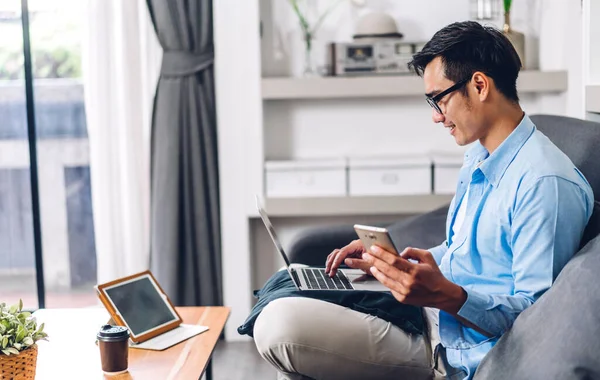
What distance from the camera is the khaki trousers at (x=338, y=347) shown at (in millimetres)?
1748

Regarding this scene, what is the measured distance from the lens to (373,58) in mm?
3354

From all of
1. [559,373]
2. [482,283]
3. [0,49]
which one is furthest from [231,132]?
[559,373]

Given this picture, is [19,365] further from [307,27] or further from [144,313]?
[307,27]

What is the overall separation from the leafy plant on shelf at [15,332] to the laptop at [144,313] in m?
0.34

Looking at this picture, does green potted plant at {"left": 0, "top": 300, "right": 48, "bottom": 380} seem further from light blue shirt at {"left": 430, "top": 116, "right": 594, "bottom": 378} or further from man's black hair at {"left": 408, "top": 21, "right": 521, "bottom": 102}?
man's black hair at {"left": 408, "top": 21, "right": 521, "bottom": 102}

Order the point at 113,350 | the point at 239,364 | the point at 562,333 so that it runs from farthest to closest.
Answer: the point at 239,364 → the point at 113,350 → the point at 562,333

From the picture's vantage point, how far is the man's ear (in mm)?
1721

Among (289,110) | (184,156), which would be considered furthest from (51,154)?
(289,110)

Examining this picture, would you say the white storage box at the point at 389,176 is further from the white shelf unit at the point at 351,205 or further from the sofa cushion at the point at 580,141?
the sofa cushion at the point at 580,141

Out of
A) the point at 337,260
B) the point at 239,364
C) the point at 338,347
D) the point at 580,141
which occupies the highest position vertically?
the point at 580,141

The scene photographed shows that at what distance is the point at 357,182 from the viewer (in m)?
3.37

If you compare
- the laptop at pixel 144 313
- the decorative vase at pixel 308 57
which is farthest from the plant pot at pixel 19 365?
the decorative vase at pixel 308 57

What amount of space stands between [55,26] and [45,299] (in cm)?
132

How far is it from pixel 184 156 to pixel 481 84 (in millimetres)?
1942
